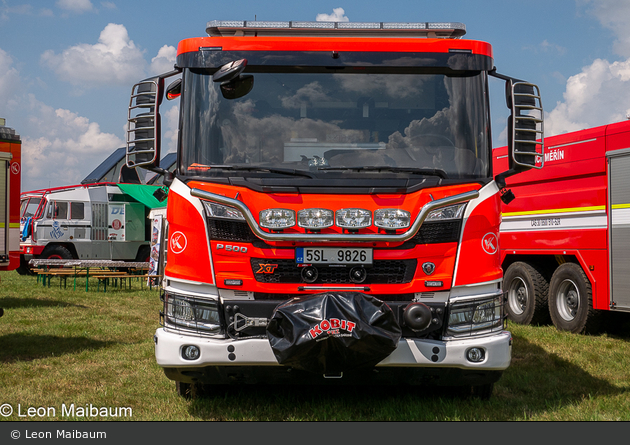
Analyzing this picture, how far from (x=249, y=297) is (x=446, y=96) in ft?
7.07

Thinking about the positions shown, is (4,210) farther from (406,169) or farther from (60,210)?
(60,210)

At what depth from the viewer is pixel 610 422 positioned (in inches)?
180

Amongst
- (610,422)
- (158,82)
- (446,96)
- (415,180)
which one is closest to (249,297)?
(415,180)

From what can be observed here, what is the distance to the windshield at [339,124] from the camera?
15.5 feet

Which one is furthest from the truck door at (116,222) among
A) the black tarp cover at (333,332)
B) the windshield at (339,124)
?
the black tarp cover at (333,332)

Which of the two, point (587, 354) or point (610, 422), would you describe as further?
A: point (587, 354)

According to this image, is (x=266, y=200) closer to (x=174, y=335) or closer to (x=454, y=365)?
(x=174, y=335)

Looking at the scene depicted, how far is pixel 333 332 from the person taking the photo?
13.3ft

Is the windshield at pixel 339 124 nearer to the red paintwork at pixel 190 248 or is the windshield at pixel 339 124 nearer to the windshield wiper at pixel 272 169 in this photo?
the windshield wiper at pixel 272 169

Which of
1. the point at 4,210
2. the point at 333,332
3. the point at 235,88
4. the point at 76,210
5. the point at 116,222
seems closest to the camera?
the point at 333,332

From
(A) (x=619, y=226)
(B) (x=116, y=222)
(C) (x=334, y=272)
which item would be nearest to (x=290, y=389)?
(C) (x=334, y=272)

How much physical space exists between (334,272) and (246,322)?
70cm

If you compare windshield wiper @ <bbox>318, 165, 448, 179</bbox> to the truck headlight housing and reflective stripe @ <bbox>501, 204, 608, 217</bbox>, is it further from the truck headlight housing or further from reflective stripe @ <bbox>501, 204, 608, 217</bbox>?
reflective stripe @ <bbox>501, 204, 608, 217</bbox>

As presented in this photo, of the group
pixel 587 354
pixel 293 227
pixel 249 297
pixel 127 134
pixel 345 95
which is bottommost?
pixel 587 354
